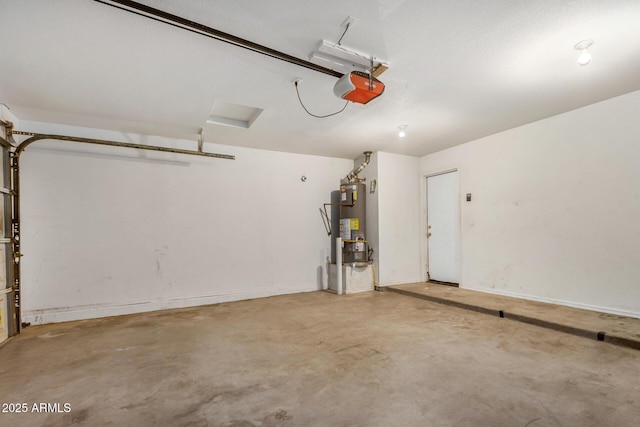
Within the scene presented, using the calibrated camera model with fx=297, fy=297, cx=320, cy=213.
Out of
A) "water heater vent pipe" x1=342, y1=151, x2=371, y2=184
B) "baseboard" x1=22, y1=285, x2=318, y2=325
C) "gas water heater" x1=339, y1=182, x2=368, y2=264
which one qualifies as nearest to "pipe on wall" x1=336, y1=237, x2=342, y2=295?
"gas water heater" x1=339, y1=182, x2=368, y2=264

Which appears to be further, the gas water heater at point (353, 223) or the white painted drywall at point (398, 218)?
the white painted drywall at point (398, 218)

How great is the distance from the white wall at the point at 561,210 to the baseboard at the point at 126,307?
365 centimetres

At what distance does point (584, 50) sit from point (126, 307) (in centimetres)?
587

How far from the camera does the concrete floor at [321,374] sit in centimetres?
182

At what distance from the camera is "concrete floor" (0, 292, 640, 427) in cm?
182

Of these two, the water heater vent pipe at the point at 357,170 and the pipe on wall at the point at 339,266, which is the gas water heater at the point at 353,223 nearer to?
the pipe on wall at the point at 339,266

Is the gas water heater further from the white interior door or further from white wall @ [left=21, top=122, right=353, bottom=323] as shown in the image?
the white interior door

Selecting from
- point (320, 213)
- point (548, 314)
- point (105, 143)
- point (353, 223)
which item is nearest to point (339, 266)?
point (353, 223)

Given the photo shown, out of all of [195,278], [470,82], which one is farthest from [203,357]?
[470,82]

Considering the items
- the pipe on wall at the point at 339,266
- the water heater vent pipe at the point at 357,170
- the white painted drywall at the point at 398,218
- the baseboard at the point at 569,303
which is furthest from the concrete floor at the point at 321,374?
the water heater vent pipe at the point at 357,170

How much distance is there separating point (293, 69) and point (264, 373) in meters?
2.61

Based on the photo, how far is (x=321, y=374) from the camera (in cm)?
233

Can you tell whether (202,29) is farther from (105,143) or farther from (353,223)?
(353,223)

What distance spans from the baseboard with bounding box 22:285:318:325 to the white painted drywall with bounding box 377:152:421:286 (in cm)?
205
